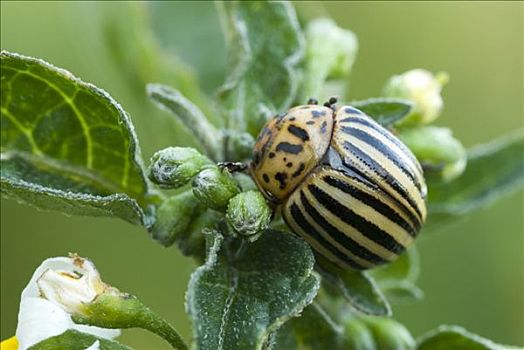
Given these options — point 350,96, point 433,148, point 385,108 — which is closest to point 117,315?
point 385,108

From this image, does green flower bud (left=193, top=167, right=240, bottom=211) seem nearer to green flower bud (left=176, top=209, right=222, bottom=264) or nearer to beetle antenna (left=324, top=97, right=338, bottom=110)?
green flower bud (left=176, top=209, right=222, bottom=264)

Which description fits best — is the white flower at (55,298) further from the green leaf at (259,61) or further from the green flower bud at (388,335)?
the green flower bud at (388,335)

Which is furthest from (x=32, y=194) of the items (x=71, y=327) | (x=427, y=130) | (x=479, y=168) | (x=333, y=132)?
(x=479, y=168)

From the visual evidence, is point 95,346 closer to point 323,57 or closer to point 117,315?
point 117,315

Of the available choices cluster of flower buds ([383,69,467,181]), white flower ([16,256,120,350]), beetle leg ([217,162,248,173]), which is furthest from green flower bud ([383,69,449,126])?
white flower ([16,256,120,350])

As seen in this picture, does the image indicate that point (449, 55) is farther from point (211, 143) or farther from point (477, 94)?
point (211, 143)

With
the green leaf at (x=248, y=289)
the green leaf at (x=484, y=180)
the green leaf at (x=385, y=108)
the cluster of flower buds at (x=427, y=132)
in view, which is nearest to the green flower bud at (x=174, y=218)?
the green leaf at (x=248, y=289)
